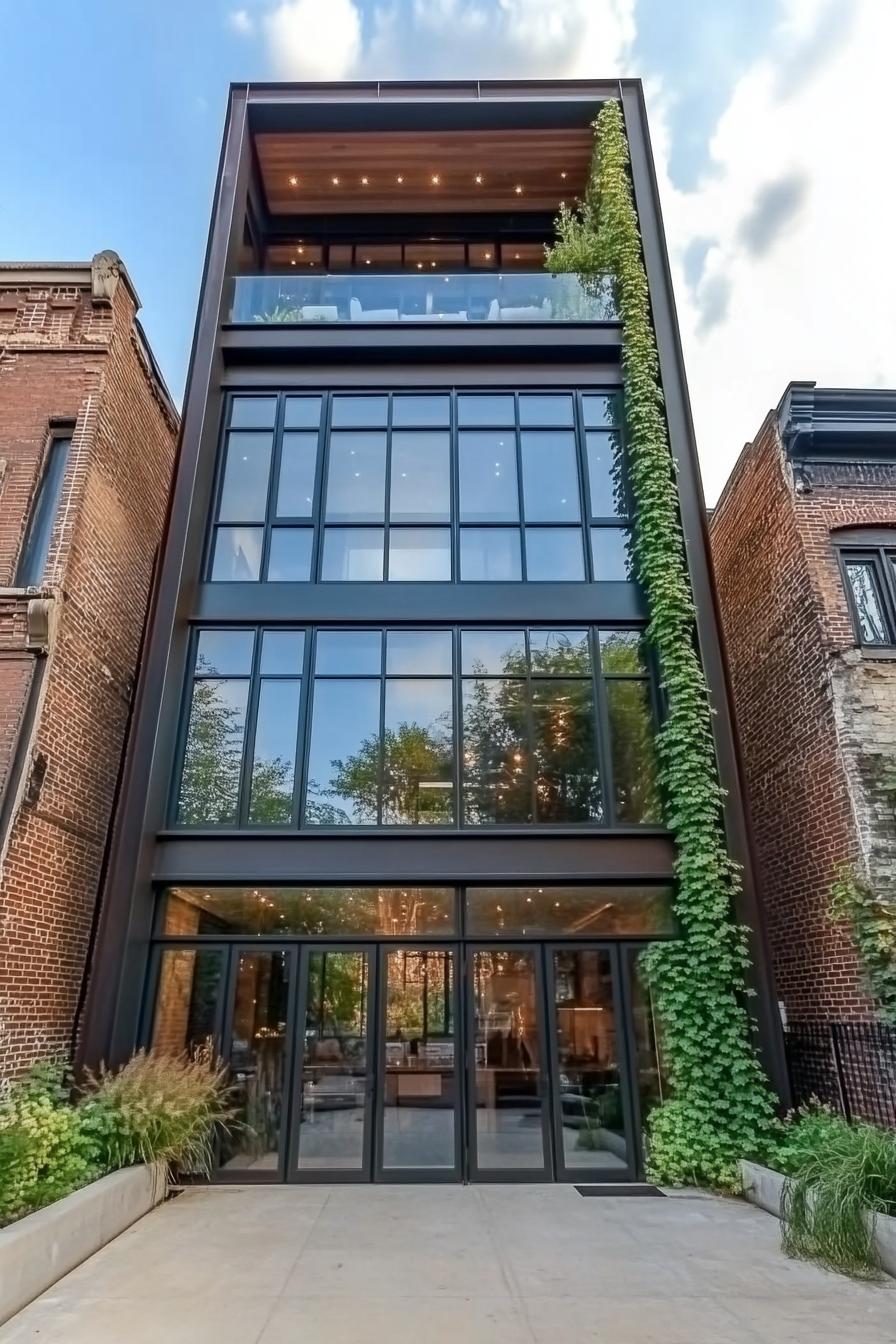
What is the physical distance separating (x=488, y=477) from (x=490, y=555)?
1.26 metres

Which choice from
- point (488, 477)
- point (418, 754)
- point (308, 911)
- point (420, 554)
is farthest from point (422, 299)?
point (308, 911)

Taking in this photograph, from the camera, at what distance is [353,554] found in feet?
32.8

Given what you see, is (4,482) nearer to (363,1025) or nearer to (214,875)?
(214,875)

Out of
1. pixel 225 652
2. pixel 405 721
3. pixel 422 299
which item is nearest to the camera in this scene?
pixel 405 721

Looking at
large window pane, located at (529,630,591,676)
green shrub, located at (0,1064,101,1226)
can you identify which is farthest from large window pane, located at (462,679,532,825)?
green shrub, located at (0,1064,101,1226)

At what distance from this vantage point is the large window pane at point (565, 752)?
29.1ft

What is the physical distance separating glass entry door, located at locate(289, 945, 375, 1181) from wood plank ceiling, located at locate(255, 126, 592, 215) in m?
13.2

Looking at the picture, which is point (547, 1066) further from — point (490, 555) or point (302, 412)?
point (302, 412)

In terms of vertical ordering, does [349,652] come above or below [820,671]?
above

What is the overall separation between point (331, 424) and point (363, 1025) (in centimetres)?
803

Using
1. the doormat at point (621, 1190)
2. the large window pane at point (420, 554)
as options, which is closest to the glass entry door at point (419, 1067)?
the doormat at point (621, 1190)

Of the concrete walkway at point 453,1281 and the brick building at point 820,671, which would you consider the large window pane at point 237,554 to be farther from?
the brick building at point 820,671

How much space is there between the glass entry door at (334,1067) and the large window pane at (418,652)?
340 centimetres

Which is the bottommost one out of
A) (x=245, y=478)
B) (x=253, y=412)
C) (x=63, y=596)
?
(x=63, y=596)
